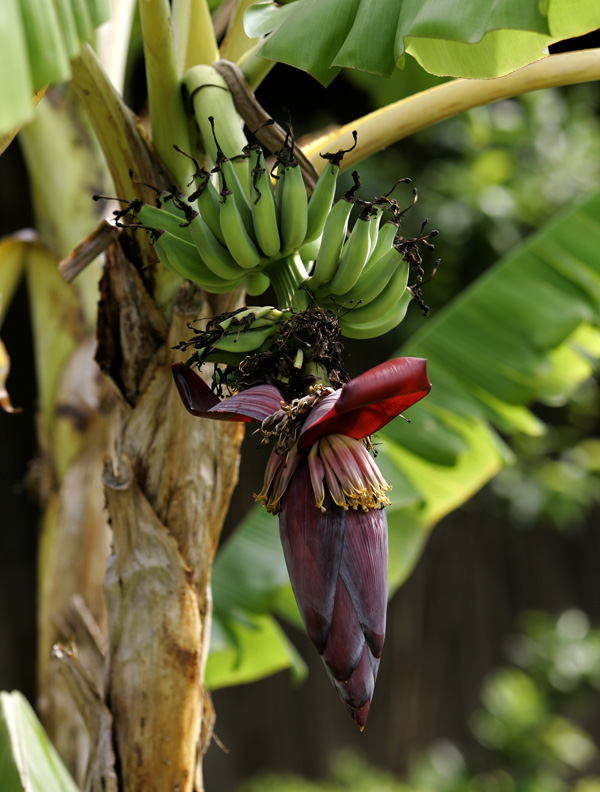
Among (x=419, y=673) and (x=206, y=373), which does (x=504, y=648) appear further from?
(x=206, y=373)

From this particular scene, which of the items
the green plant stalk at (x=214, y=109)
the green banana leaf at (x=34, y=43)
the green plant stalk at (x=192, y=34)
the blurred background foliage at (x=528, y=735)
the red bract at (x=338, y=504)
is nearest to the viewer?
the green banana leaf at (x=34, y=43)

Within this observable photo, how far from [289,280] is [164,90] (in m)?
0.27

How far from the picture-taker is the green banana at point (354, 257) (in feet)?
1.88

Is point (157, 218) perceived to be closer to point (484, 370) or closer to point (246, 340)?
point (246, 340)

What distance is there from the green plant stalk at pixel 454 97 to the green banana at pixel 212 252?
8.8 inches

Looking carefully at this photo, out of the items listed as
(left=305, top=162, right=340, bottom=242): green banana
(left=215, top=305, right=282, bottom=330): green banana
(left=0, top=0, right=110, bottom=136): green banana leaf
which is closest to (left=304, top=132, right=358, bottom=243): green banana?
(left=305, top=162, right=340, bottom=242): green banana

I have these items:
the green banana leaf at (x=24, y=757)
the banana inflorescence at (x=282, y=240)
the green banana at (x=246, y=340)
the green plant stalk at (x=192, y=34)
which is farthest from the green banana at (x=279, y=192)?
the green banana leaf at (x=24, y=757)

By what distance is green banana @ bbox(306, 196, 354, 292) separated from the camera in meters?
0.58

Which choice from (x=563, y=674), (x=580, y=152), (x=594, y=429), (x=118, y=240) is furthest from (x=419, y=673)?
(x=118, y=240)

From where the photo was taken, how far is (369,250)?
0.60 metres

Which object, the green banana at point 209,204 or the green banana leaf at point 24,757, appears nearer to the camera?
the green banana at point 209,204

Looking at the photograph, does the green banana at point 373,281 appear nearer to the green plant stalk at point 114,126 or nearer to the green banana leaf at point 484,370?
the green plant stalk at point 114,126

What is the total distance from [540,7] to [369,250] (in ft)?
0.70

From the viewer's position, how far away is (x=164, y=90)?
716mm
